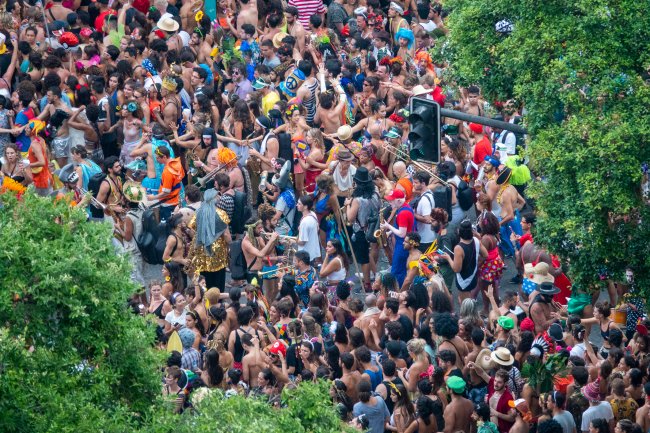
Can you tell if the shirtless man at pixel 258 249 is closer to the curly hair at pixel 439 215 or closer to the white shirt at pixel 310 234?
the white shirt at pixel 310 234

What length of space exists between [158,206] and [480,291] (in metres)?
4.26

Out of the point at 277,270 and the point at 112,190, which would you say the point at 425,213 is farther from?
the point at 112,190

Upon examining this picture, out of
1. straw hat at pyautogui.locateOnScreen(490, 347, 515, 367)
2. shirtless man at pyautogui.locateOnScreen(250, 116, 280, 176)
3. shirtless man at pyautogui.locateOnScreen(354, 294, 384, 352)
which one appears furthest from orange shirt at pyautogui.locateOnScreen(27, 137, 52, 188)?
straw hat at pyautogui.locateOnScreen(490, 347, 515, 367)

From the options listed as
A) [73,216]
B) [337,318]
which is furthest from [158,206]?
[73,216]

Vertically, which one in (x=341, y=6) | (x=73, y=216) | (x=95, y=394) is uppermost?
(x=73, y=216)

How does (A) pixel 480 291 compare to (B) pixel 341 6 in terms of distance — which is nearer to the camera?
(A) pixel 480 291

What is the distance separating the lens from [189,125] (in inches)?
782

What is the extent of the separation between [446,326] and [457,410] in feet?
3.52

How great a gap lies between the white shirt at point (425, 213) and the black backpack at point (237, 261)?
220cm

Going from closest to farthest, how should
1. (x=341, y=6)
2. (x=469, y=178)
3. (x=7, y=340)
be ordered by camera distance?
(x=7, y=340)
(x=469, y=178)
(x=341, y=6)

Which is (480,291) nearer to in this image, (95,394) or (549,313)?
(549,313)

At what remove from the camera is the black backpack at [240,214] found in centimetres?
1795

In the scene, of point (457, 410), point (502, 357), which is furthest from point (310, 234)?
point (457, 410)

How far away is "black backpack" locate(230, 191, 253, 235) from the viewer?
18.0m
